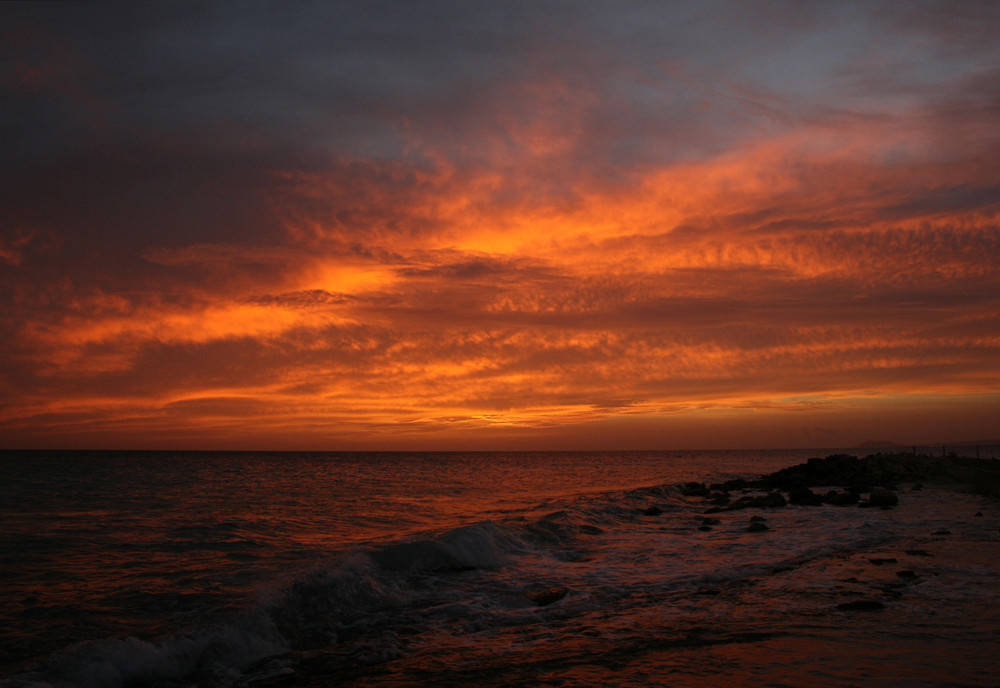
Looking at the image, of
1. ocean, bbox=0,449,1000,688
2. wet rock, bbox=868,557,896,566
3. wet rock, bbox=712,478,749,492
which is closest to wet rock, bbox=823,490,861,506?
ocean, bbox=0,449,1000,688

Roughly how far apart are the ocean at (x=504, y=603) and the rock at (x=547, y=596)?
38 millimetres

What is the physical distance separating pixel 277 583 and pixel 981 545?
15.7m

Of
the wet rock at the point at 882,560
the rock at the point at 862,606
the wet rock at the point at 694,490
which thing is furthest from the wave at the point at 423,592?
the wet rock at the point at 694,490

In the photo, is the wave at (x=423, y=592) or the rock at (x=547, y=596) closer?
the wave at (x=423, y=592)

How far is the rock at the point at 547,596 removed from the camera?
11.0 meters

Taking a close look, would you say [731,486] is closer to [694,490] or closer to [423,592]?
[694,490]

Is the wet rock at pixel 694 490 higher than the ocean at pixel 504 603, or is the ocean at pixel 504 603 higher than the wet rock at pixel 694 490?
the ocean at pixel 504 603

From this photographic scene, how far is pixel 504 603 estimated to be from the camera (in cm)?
1122

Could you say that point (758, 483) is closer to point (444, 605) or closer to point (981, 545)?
point (981, 545)

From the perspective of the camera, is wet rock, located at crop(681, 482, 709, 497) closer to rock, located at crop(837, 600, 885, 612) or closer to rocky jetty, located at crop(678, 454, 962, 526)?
rocky jetty, located at crop(678, 454, 962, 526)

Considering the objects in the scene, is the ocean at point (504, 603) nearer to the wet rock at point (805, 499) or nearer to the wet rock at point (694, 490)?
the wet rock at point (805, 499)

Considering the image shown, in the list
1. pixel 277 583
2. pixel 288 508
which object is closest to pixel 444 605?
pixel 277 583

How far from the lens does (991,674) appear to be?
6.36 meters

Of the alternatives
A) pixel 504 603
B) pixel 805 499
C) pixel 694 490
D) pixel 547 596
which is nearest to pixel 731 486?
pixel 694 490
